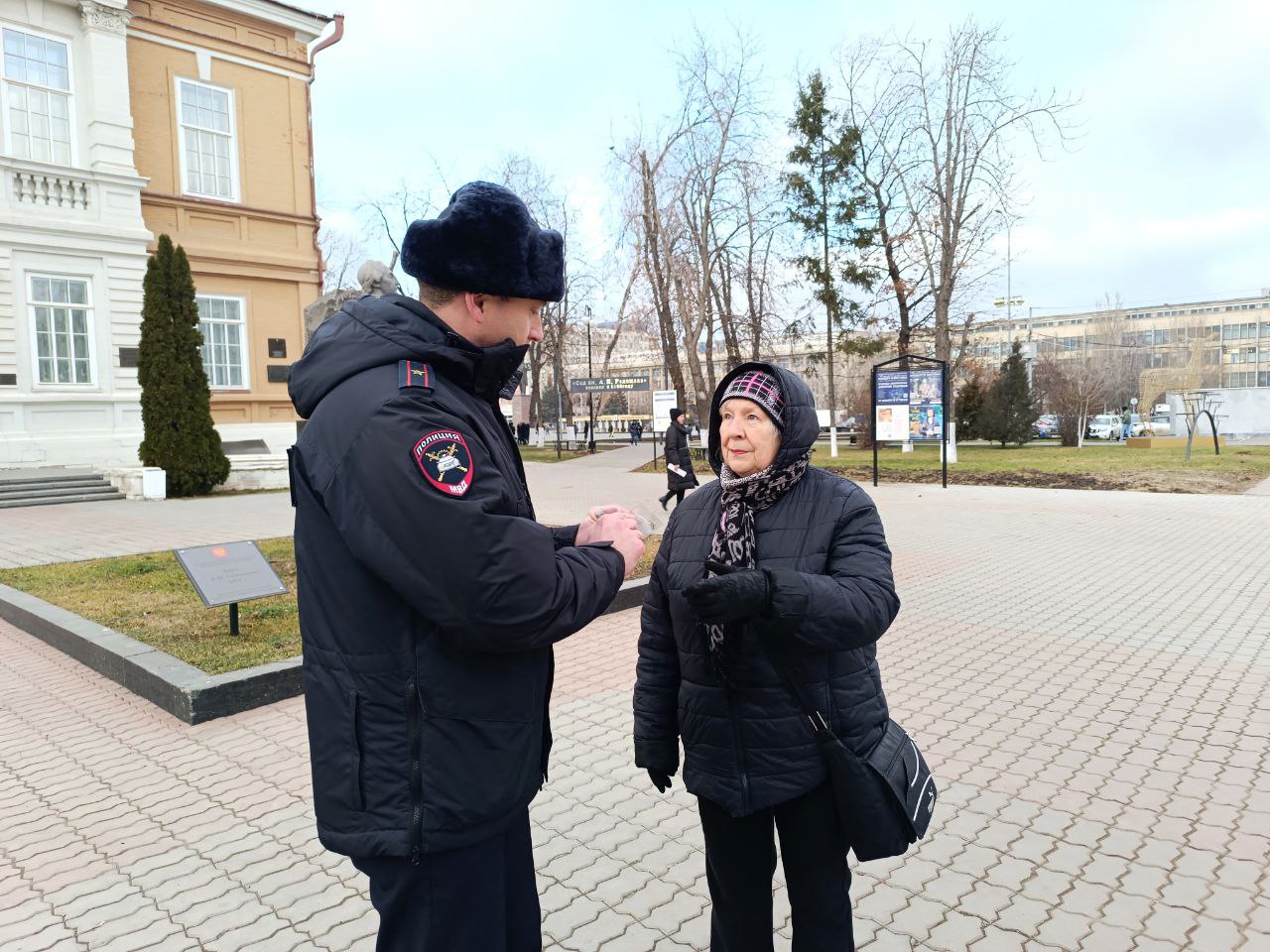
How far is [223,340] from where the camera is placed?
21.5m

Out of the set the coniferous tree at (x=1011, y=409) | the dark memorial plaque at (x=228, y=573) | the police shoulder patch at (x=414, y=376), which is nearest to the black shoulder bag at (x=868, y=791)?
the police shoulder patch at (x=414, y=376)

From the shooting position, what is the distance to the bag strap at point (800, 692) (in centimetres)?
226

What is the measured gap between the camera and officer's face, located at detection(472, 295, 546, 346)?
176 cm

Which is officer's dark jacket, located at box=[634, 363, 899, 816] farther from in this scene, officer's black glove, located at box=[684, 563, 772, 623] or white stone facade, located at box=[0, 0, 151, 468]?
white stone facade, located at box=[0, 0, 151, 468]

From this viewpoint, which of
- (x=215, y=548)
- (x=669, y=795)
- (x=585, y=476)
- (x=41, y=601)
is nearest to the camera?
(x=669, y=795)

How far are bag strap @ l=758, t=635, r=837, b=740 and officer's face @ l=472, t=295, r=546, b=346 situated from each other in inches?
42.2

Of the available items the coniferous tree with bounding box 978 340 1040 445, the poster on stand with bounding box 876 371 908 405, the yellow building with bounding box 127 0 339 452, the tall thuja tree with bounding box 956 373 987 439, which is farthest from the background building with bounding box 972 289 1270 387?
the yellow building with bounding box 127 0 339 452

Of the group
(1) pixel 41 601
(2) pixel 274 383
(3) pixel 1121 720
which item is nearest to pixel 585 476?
(2) pixel 274 383

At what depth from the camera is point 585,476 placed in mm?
25359

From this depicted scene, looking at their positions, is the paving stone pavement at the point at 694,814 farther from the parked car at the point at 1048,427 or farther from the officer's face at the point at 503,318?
the parked car at the point at 1048,427

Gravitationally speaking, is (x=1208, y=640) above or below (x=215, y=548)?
below

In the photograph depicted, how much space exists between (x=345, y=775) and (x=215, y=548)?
5375 mm

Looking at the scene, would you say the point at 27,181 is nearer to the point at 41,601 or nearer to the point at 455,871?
the point at 41,601

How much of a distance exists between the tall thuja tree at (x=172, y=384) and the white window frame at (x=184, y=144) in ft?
13.0
